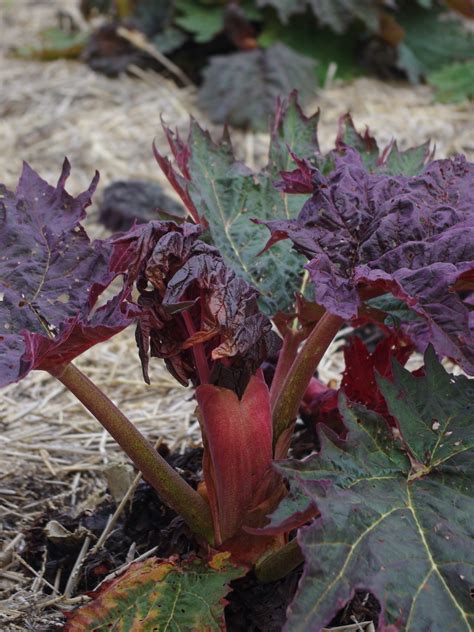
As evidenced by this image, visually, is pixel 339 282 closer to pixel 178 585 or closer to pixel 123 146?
pixel 178 585

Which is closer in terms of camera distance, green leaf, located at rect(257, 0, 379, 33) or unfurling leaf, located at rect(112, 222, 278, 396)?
unfurling leaf, located at rect(112, 222, 278, 396)

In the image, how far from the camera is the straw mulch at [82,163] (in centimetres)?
150

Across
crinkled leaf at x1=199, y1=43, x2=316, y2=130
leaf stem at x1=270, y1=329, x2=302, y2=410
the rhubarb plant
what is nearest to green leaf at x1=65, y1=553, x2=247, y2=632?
the rhubarb plant

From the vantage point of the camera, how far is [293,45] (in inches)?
150

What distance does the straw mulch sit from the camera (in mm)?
1499

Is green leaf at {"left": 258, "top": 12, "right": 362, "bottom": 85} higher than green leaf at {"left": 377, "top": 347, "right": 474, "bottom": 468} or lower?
lower

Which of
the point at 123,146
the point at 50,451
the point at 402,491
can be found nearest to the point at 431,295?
the point at 402,491

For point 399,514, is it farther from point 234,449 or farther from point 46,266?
point 46,266

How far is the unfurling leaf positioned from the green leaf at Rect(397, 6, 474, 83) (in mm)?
2988

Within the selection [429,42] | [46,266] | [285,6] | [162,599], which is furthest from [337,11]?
[162,599]

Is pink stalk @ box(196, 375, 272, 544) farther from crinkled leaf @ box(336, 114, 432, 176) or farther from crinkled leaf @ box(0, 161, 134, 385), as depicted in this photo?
crinkled leaf @ box(336, 114, 432, 176)

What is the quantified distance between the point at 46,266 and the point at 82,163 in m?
2.05

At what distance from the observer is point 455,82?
3.54 m

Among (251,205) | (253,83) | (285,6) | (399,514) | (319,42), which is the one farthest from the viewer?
(319,42)
